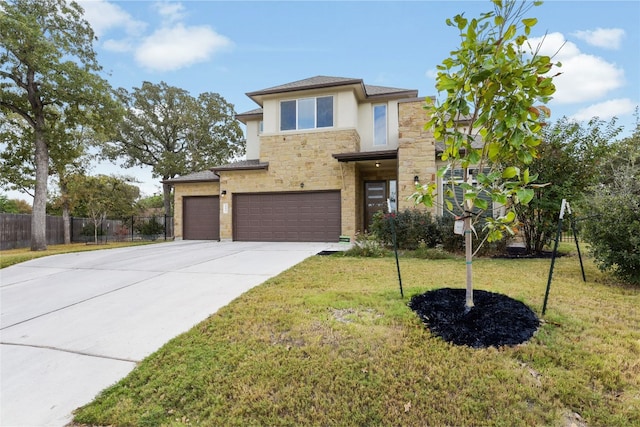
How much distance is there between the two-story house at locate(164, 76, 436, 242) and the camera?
41.6ft

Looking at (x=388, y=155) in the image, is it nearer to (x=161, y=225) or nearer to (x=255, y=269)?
(x=255, y=269)

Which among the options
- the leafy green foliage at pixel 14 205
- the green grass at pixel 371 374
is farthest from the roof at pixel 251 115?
the leafy green foliage at pixel 14 205

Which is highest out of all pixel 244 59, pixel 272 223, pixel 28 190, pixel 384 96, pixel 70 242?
pixel 244 59

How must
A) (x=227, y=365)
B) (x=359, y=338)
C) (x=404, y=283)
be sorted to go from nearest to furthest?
(x=227, y=365)
(x=359, y=338)
(x=404, y=283)

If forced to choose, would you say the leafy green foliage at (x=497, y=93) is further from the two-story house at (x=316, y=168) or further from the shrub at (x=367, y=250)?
the two-story house at (x=316, y=168)

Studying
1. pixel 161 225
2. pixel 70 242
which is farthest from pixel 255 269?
pixel 70 242

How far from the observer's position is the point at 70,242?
19000 millimetres

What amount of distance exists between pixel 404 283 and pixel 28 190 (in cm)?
2479

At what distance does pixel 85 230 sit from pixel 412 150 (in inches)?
789

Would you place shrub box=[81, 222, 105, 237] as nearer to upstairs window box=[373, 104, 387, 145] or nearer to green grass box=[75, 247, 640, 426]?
upstairs window box=[373, 104, 387, 145]

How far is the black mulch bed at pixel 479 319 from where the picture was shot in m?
2.95

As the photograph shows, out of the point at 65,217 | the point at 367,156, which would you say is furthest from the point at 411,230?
the point at 65,217

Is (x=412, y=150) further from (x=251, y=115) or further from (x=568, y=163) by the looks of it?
(x=251, y=115)

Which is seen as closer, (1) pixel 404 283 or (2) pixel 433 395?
(2) pixel 433 395
